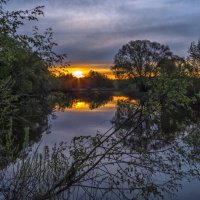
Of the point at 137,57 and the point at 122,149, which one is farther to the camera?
the point at 137,57

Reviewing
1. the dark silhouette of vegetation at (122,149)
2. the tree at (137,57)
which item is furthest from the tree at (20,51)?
the tree at (137,57)

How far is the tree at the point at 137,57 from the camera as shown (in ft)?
330

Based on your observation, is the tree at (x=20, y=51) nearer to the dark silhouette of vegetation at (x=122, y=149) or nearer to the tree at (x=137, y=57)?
the dark silhouette of vegetation at (x=122, y=149)

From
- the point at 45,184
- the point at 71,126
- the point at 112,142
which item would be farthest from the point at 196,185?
the point at 71,126

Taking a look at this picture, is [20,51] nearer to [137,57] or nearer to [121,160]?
[121,160]

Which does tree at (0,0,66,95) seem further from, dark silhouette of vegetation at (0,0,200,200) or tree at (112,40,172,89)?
tree at (112,40,172,89)

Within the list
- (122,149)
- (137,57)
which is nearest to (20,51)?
(122,149)

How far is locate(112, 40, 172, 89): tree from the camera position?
330 feet

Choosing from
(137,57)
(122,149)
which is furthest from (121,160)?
(137,57)

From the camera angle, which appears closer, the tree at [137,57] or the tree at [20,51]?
the tree at [20,51]

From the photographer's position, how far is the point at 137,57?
102438mm

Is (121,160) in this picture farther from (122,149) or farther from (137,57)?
(137,57)

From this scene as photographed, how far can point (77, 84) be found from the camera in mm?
147125

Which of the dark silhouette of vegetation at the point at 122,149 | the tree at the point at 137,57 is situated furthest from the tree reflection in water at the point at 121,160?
the tree at the point at 137,57
